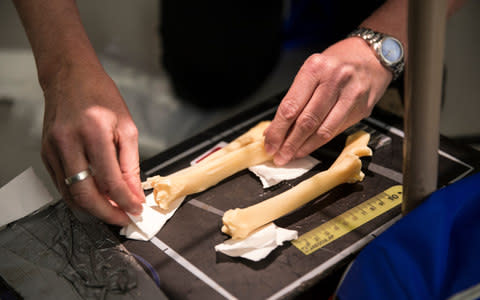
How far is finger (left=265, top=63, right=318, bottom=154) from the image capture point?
2.95 feet

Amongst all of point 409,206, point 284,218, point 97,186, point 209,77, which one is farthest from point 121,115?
point 209,77

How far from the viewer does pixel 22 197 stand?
2.98 feet

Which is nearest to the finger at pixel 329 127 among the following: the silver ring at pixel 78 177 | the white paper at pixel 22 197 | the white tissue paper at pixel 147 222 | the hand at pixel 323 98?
the hand at pixel 323 98

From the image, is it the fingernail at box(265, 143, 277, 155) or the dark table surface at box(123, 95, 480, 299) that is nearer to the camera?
the dark table surface at box(123, 95, 480, 299)

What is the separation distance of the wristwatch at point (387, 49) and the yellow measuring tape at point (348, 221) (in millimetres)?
246

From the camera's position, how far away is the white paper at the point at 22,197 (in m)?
0.89

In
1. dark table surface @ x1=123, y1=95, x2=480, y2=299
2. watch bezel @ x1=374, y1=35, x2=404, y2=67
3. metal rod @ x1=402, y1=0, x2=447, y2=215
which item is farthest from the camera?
watch bezel @ x1=374, y1=35, x2=404, y2=67

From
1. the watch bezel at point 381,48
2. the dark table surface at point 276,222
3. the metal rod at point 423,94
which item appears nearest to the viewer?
the metal rod at point 423,94

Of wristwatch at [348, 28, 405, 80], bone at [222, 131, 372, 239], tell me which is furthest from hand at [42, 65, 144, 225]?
wristwatch at [348, 28, 405, 80]

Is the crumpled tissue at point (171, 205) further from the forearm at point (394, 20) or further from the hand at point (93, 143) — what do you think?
the forearm at point (394, 20)

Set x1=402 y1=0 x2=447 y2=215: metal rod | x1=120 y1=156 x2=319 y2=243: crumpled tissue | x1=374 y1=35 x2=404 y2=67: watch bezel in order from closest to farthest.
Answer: x1=402 y1=0 x2=447 y2=215: metal rod, x1=120 y1=156 x2=319 y2=243: crumpled tissue, x1=374 y1=35 x2=404 y2=67: watch bezel

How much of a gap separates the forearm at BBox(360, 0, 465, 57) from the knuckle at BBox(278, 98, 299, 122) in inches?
10.0

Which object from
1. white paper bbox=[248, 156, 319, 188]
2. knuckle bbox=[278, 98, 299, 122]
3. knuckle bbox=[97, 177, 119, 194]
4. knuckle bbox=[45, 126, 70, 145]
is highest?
knuckle bbox=[45, 126, 70, 145]

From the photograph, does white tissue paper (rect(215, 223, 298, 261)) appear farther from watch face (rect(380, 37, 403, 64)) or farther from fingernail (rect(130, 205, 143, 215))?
watch face (rect(380, 37, 403, 64))
